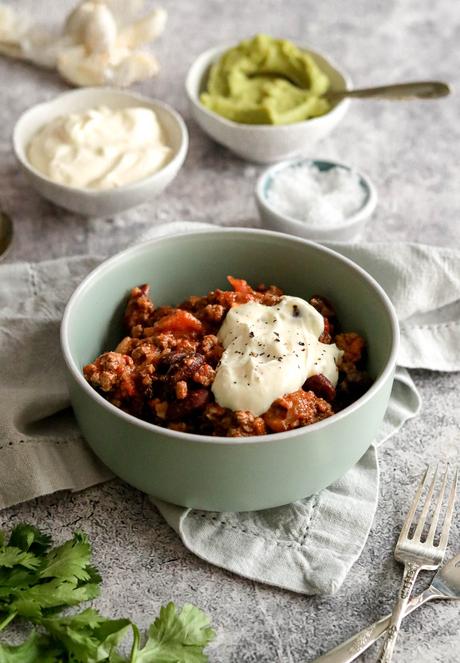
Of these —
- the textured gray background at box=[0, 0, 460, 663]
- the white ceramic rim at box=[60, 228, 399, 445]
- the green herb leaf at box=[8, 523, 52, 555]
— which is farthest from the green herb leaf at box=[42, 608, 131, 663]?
the white ceramic rim at box=[60, 228, 399, 445]

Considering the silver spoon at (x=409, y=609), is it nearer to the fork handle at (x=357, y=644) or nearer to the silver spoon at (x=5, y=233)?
the fork handle at (x=357, y=644)

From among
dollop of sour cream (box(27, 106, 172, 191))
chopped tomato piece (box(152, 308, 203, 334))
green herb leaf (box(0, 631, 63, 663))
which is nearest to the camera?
green herb leaf (box(0, 631, 63, 663))

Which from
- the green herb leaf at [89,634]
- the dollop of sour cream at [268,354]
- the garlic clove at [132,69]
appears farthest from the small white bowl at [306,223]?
the green herb leaf at [89,634]

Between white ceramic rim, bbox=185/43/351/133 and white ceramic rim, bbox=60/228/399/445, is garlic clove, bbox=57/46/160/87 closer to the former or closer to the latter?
white ceramic rim, bbox=185/43/351/133

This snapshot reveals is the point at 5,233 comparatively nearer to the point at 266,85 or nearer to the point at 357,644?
the point at 266,85

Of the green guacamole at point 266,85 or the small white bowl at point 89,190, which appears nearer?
the small white bowl at point 89,190
